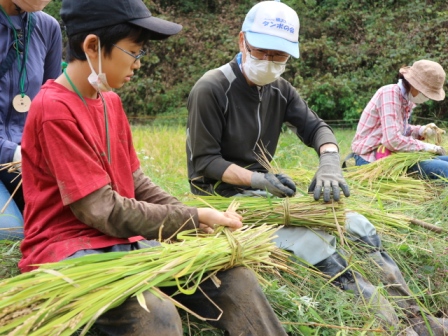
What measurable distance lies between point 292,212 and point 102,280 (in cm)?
122

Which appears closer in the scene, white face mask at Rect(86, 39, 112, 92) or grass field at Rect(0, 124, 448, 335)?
white face mask at Rect(86, 39, 112, 92)

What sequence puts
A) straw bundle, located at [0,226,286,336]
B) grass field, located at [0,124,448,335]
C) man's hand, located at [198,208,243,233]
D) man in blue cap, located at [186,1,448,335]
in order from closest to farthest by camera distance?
1. straw bundle, located at [0,226,286,336]
2. man's hand, located at [198,208,243,233]
3. grass field, located at [0,124,448,335]
4. man in blue cap, located at [186,1,448,335]

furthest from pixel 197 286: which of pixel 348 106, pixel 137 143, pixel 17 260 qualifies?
pixel 348 106

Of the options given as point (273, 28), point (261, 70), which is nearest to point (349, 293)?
point (261, 70)

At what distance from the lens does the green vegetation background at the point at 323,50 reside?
11.8m

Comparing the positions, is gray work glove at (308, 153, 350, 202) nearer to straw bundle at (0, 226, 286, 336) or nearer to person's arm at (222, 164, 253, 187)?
person's arm at (222, 164, 253, 187)

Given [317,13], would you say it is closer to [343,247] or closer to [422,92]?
[422,92]

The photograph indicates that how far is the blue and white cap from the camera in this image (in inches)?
129

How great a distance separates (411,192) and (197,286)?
255 cm

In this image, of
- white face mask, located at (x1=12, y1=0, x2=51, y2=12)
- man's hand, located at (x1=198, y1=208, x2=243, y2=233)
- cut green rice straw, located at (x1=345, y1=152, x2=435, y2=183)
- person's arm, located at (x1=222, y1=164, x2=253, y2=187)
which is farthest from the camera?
cut green rice straw, located at (x1=345, y1=152, x2=435, y2=183)

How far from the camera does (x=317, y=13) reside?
14008mm

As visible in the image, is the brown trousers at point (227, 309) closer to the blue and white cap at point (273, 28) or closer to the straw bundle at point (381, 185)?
the blue and white cap at point (273, 28)

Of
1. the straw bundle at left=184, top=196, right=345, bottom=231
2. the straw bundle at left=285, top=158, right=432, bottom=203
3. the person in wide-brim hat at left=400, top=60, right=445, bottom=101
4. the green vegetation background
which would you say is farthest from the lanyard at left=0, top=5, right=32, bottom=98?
the green vegetation background

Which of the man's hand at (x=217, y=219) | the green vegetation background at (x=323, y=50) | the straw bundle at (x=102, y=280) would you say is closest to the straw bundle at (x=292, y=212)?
the man's hand at (x=217, y=219)
